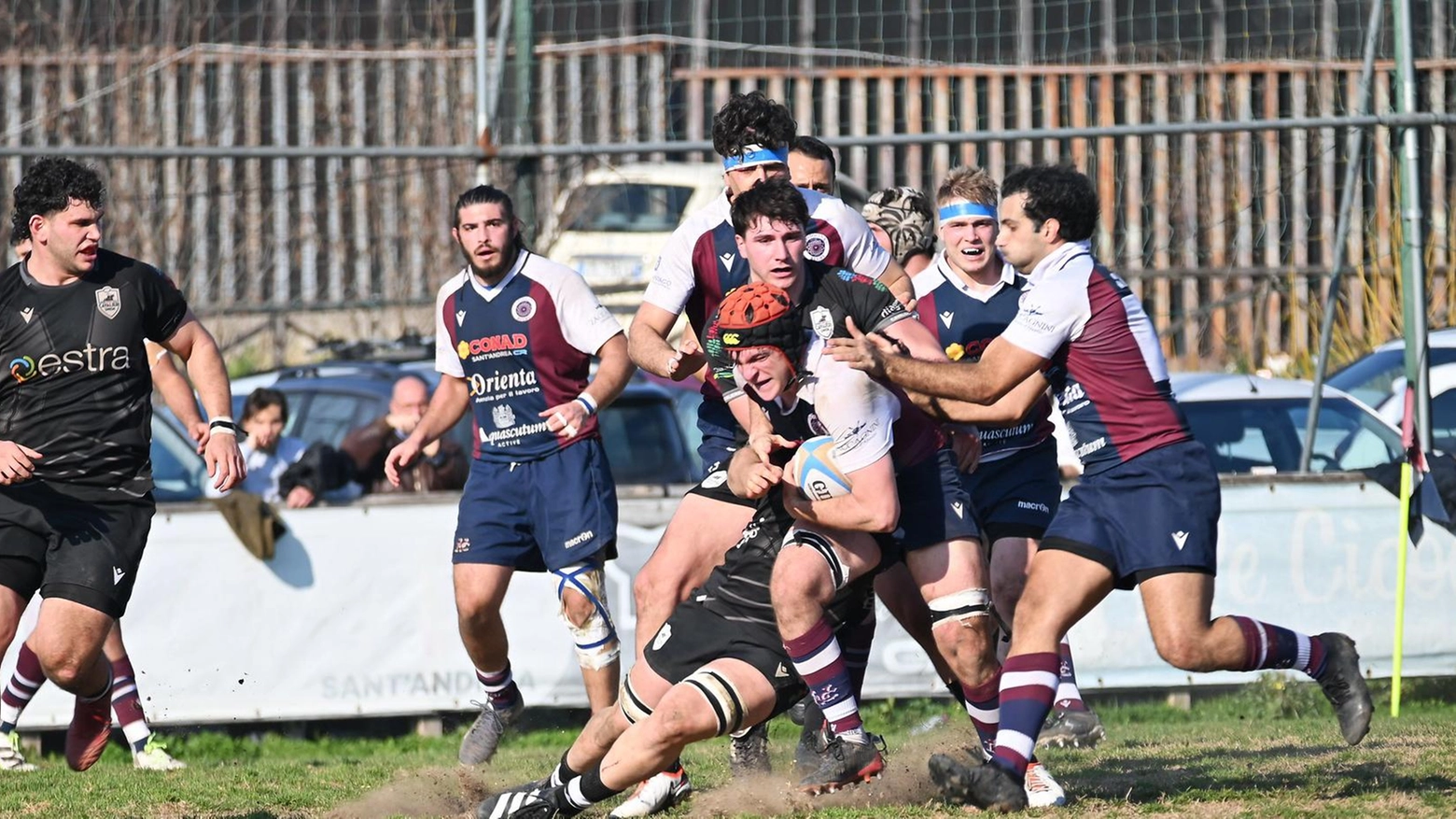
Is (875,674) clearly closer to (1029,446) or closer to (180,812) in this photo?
(1029,446)

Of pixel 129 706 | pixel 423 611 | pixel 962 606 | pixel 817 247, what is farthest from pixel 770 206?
pixel 423 611

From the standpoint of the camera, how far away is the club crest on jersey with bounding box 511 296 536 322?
8.19 meters

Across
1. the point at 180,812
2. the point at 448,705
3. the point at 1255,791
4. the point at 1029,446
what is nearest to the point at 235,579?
the point at 448,705

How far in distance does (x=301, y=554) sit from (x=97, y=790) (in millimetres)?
2664

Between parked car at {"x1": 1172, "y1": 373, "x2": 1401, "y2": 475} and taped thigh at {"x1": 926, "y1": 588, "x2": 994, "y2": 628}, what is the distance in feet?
15.8

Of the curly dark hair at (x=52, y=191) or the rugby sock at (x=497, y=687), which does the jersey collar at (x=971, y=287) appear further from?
the curly dark hair at (x=52, y=191)

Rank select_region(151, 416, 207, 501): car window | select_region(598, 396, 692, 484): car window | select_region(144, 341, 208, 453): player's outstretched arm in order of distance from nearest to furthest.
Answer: select_region(144, 341, 208, 453): player's outstretched arm
select_region(151, 416, 207, 501): car window
select_region(598, 396, 692, 484): car window

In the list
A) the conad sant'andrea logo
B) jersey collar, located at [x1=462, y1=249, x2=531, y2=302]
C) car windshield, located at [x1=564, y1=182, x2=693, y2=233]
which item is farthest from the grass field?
car windshield, located at [x1=564, y1=182, x2=693, y2=233]

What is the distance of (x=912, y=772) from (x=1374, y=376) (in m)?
6.95

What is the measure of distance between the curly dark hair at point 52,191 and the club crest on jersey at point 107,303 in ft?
0.98

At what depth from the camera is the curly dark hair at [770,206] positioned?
20.6 feet

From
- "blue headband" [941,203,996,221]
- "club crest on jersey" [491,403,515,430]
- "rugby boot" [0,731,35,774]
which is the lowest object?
"rugby boot" [0,731,35,774]

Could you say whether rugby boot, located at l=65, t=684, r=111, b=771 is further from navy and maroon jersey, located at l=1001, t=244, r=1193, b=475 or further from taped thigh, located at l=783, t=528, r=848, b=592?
navy and maroon jersey, located at l=1001, t=244, r=1193, b=475

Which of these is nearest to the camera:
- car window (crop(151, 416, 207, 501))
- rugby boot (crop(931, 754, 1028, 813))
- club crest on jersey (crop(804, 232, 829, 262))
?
rugby boot (crop(931, 754, 1028, 813))
